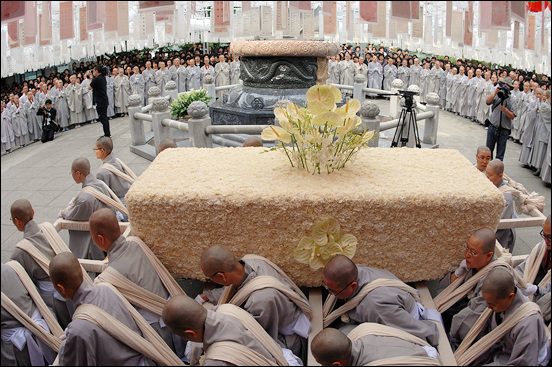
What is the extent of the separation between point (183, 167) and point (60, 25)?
74.6 inches

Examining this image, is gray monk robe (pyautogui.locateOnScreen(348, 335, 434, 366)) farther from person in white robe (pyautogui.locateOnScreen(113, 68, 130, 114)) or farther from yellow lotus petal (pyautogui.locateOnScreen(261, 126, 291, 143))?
person in white robe (pyautogui.locateOnScreen(113, 68, 130, 114))

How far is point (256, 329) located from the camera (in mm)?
2518

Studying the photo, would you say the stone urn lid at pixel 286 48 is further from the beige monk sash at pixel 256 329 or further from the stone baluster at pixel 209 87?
the beige monk sash at pixel 256 329

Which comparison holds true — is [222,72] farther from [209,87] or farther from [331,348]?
[331,348]

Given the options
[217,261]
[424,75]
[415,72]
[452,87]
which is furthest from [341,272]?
[415,72]

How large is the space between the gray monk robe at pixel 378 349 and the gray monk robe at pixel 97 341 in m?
1.28

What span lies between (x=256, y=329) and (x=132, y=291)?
968mm

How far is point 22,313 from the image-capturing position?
2.86 metres

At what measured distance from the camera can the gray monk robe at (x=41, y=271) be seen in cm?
332

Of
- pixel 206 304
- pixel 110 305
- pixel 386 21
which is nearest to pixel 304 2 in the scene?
pixel 386 21

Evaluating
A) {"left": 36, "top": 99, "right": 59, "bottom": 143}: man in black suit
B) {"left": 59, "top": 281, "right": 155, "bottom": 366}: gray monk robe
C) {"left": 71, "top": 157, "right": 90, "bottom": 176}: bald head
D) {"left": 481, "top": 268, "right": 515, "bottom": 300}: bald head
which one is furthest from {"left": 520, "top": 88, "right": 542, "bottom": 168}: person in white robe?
{"left": 36, "top": 99, "right": 59, "bottom": 143}: man in black suit

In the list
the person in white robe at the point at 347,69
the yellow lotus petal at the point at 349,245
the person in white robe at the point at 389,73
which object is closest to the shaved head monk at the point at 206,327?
the yellow lotus petal at the point at 349,245

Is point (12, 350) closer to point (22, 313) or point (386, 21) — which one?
point (22, 313)

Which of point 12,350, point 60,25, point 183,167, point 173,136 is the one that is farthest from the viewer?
point 173,136
